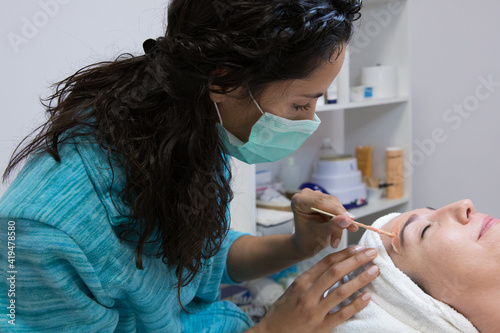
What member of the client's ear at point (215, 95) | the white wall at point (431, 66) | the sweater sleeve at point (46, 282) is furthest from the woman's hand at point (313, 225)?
the white wall at point (431, 66)

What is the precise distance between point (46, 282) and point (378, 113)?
5.90 feet

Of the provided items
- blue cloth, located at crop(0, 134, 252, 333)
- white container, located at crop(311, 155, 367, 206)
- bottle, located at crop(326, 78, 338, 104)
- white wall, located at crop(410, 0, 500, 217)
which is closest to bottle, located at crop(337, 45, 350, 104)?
bottle, located at crop(326, 78, 338, 104)

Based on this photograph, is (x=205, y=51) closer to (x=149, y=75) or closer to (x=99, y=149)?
(x=149, y=75)

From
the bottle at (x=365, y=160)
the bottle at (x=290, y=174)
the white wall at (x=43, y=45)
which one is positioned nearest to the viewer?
the white wall at (x=43, y=45)

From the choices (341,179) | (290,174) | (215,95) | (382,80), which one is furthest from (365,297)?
(382,80)

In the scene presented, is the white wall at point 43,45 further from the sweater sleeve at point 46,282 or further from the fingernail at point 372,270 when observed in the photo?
the fingernail at point 372,270

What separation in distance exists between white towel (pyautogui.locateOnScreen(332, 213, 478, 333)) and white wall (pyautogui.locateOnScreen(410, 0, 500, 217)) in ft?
4.83

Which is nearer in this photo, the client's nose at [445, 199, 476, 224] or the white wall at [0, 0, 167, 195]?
the client's nose at [445, 199, 476, 224]

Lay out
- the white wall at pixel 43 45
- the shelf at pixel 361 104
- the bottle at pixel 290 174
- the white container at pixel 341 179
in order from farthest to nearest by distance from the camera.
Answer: the bottle at pixel 290 174, the white container at pixel 341 179, the shelf at pixel 361 104, the white wall at pixel 43 45

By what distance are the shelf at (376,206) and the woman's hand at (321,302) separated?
37.9 inches

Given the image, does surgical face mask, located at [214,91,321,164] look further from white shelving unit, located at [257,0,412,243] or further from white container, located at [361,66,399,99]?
white container, located at [361,66,399,99]

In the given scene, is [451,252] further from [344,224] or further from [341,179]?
[341,179]

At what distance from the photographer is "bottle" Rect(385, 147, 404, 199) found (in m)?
2.12

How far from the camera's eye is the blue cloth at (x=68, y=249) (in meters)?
0.78
